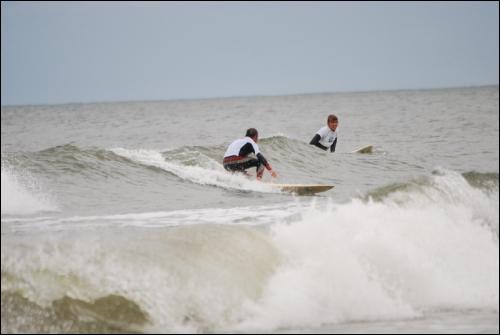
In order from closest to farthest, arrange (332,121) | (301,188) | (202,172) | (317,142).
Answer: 1. (301,188)
2. (202,172)
3. (332,121)
4. (317,142)

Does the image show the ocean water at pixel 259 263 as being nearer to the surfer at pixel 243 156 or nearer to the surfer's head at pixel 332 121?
the surfer at pixel 243 156

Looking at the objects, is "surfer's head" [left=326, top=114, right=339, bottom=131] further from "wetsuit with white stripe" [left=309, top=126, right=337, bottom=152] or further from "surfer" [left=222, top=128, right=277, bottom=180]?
"surfer" [left=222, top=128, right=277, bottom=180]

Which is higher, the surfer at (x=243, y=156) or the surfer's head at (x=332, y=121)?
the surfer's head at (x=332, y=121)

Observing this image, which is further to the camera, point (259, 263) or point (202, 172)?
point (202, 172)

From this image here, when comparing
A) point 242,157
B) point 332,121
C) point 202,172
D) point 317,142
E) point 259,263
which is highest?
point 332,121

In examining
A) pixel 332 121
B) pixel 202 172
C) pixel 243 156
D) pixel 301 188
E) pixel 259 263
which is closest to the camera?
pixel 259 263

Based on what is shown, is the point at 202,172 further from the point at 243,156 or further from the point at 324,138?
the point at 324,138

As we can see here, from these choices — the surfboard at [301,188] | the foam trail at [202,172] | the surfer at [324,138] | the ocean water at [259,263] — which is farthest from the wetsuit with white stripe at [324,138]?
the ocean water at [259,263]

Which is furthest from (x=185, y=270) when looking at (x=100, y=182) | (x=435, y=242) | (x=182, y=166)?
(x=182, y=166)

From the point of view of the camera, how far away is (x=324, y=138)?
62.0 ft

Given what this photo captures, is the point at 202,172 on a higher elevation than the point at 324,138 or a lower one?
lower

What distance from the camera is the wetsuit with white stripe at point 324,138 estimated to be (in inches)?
734

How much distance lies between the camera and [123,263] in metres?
6.09

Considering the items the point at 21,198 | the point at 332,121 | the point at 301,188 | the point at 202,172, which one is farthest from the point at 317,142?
the point at 21,198
